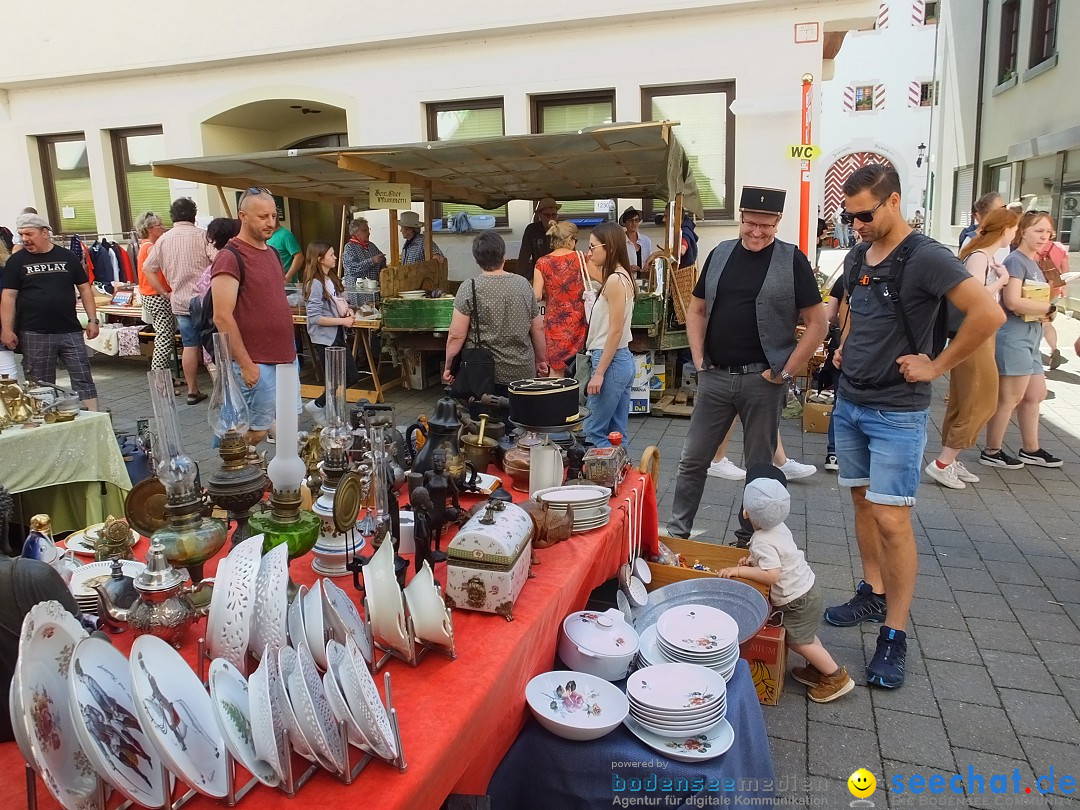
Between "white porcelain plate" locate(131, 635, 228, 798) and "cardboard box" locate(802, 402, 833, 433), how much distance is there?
6009 mm

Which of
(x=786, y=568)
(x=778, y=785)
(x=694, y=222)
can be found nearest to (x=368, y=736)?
(x=778, y=785)

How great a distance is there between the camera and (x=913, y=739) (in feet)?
8.56

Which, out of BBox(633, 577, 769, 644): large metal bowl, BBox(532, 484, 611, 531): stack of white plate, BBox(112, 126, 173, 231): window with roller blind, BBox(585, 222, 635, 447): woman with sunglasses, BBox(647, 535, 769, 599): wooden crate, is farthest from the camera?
BBox(112, 126, 173, 231): window with roller blind

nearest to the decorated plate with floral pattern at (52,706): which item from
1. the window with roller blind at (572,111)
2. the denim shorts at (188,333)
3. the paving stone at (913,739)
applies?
the paving stone at (913,739)

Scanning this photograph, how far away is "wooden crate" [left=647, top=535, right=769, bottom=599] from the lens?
9.71ft

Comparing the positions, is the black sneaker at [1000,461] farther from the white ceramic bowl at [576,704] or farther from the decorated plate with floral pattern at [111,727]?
the decorated plate with floral pattern at [111,727]

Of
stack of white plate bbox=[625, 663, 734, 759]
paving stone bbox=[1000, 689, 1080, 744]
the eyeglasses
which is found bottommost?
paving stone bbox=[1000, 689, 1080, 744]

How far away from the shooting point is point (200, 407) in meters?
7.88

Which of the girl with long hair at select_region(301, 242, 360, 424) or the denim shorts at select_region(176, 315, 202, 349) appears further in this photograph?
the girl with long hair at select_region(301, 242, 360, 424)

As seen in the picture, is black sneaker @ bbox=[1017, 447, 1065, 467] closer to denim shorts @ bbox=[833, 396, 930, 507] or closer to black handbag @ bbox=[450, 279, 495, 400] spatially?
denim shorts @ bbox=[833, 396, 930, 507]

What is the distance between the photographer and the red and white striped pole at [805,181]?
26.7 ft

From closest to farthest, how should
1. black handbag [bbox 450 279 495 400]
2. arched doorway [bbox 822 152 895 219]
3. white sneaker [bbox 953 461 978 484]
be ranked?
black handbag [bbox 450 279 495 400], white sneaker [bbox 953 461 978 484], arched doorway [bbox 822 152 895 219]

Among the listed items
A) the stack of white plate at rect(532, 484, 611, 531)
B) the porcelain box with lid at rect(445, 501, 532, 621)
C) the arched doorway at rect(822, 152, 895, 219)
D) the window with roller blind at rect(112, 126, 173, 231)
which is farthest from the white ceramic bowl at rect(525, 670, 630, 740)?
the arched doorway at rect(822, 152, 895, 219)

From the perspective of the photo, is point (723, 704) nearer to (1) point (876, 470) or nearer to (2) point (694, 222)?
(1) point (876, 470)
